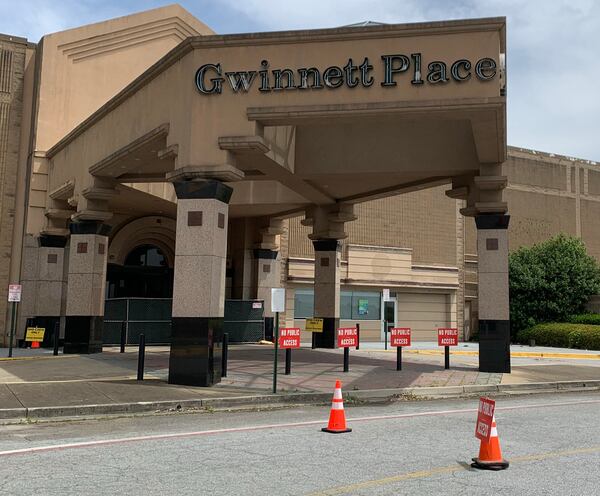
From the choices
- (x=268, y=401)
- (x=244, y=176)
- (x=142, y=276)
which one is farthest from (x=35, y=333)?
(x=268, y=401)

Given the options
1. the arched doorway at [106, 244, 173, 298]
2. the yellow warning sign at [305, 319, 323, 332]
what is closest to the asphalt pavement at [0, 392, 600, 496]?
the yellow warning sign at [305, 319, 323, 332]

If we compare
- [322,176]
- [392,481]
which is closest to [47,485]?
[392,481]

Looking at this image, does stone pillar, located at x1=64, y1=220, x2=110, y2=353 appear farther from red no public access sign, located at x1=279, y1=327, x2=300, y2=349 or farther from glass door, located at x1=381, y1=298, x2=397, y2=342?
glass door, located at x1=381, y1=298, x2=397, y2=342

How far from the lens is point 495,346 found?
55.3 feet

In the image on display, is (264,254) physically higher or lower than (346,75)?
lower

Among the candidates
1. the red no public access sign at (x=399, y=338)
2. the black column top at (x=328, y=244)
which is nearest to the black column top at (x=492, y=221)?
the red no public access sign at (x=399, y=338)

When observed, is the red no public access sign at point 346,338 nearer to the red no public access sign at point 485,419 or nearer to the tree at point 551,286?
the red no public access sign at point 485,419

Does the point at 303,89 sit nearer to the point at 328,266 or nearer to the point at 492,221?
the point at 492,221

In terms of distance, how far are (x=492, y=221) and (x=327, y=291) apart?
27.6 feet

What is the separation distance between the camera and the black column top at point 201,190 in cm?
1343

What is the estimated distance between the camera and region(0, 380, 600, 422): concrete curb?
33.8 ft

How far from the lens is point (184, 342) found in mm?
13148

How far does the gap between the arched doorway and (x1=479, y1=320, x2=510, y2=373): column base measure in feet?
58.0

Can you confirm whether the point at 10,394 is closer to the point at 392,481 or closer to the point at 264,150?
the point at 264,150
